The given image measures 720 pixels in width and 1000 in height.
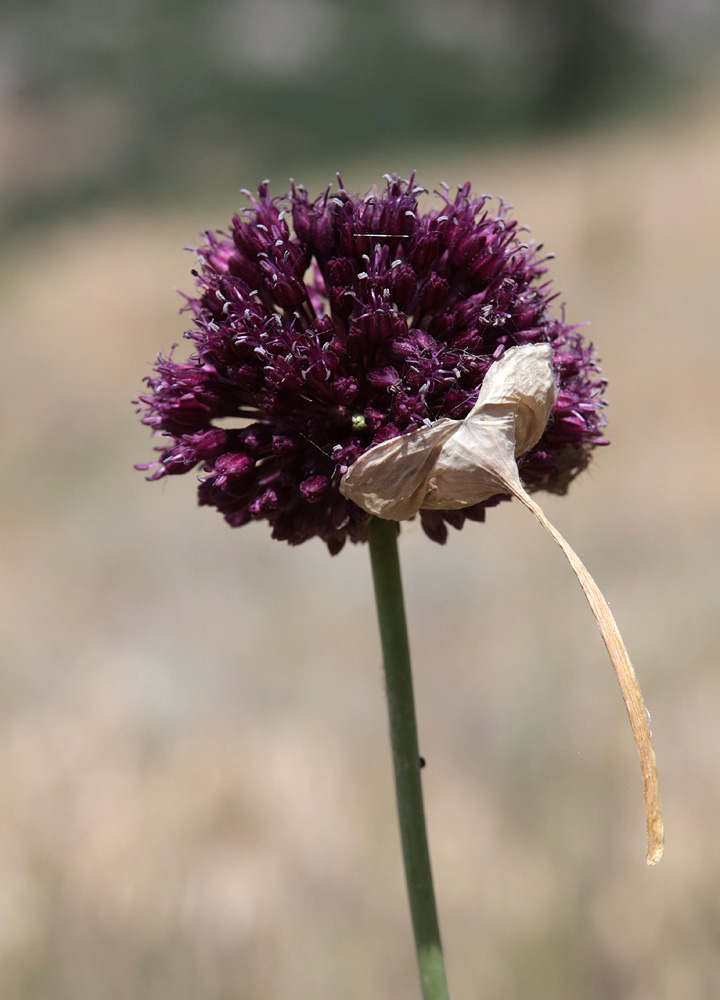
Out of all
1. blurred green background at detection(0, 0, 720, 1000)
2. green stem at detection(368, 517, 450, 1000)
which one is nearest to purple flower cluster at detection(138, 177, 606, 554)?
green stem at detection(368, 517, 450, 1000)

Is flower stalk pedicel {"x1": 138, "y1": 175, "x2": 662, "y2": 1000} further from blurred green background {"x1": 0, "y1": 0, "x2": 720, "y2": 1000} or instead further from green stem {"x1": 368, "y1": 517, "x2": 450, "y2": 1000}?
blurred green background {"x1": 0, "y1": 0, "x2": 720, "y2": 1000}

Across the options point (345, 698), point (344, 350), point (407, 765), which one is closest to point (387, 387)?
point (344, 350)

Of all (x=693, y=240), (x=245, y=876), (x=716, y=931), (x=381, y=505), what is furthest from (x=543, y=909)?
(x=693, y=240)

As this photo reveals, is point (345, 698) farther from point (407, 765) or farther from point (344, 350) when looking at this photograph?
point (344, 350)

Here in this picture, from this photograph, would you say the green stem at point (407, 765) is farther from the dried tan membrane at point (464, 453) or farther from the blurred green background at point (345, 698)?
the blurred green background at point (345, 698)

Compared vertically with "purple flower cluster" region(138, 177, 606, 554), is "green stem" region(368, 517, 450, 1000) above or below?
below

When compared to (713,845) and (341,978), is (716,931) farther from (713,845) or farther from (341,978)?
(341,978)
